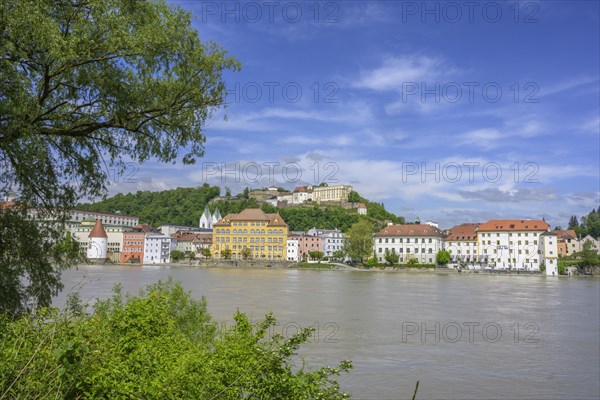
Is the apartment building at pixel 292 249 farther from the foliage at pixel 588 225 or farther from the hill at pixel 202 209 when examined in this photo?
the foliage at pixel 588 225

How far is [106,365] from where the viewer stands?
180 inches

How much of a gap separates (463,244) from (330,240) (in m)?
30.9

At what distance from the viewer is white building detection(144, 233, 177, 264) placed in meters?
116

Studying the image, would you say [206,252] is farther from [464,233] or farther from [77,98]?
[77,98]

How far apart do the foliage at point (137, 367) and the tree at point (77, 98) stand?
78.7 inches

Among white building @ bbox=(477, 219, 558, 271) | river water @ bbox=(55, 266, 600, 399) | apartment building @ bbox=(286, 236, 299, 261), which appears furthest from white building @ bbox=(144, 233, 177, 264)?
river water @ bbox=(55, 266, 600, 399)

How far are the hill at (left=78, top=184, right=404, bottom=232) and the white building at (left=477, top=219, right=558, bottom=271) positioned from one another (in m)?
40.1

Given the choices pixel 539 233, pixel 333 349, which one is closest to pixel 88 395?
pixel 333 349

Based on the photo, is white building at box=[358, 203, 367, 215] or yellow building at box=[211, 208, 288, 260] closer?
yellow building at box=[211, 208, 288, 260]

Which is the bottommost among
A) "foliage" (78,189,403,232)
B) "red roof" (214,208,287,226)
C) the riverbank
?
the riverbank

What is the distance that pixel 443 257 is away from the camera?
9431cm

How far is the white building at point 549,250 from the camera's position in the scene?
86.2 meters

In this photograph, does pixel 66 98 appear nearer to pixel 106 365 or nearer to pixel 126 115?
pixel 126 115

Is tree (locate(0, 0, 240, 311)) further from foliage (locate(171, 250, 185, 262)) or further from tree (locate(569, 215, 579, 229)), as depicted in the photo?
tree (locate(569, 215, 579, 229))
